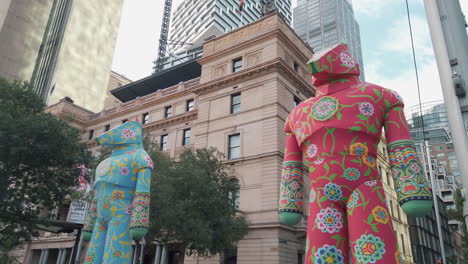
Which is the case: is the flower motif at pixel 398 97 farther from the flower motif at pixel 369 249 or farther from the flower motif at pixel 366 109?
the flower motif at pixel 369 249

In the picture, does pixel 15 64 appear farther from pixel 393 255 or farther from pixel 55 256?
pixel 393 255

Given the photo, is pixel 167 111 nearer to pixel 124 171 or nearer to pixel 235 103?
pixel 235 103

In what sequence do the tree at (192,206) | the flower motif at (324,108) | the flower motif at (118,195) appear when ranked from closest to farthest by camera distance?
1. the flower motif at (324,108)
2. the flower motif at (118,195)
3. the tree at (192,206)

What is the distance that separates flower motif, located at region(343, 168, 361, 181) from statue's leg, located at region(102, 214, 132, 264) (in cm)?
457

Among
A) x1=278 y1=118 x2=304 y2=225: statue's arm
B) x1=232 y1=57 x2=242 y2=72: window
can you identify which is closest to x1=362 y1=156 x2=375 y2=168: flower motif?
x1=278 y1=118 x2=304 y2=225: statue's arm

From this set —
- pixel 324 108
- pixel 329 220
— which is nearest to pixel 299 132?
pixel 324 108

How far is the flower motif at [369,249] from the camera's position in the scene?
3.95m

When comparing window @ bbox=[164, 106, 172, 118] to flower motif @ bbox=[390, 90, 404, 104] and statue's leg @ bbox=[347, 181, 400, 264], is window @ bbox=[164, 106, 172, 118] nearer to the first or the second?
flower motif @ bbox=[390, 90, 404, 104]

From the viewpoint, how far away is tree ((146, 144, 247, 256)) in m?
15.2

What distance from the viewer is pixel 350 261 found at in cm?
434

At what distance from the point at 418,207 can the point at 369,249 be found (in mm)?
726

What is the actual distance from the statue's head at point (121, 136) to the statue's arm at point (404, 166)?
17.5 feet

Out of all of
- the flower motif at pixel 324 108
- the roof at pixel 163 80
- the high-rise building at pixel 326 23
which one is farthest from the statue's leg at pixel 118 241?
the high-rise building at pixel 326 23

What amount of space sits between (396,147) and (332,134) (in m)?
0.77
